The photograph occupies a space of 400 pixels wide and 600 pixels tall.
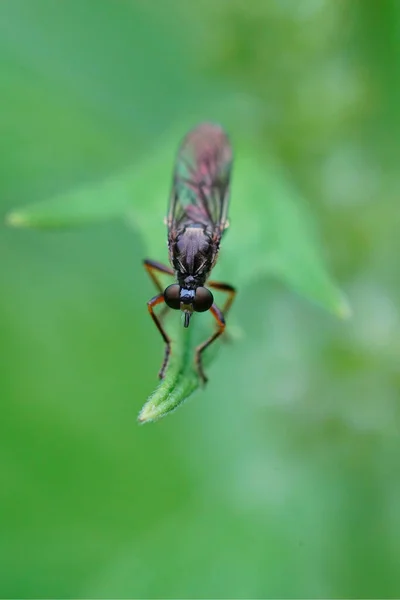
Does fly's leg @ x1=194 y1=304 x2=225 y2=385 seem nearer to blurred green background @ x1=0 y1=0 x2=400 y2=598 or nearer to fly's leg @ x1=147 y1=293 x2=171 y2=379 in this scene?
fly's leg @ x1=147 y1=293 x2=171 y2=379

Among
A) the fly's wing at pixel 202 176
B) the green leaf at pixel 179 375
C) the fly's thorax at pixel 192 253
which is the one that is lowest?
the green leaf at pixel 179 375

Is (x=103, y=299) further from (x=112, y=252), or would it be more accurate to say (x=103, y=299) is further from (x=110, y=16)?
(x=110, y=16)

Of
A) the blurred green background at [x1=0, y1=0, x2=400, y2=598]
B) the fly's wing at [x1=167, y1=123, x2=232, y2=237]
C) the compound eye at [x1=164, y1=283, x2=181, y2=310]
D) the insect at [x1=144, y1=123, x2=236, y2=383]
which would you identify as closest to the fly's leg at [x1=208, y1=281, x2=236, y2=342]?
the insect at [x1=144, y1=123, x2=236, y2=383]

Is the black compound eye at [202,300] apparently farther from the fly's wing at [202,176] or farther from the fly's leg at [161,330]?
the fly's wing at [202,176]

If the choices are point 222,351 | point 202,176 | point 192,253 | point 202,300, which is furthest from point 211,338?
point 222,351

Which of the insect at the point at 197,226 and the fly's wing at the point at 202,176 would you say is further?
the fly's wing at the point at 202,176

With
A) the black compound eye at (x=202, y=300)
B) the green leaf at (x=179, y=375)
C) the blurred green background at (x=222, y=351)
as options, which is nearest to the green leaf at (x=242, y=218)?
the green leaf at (x=179, y=375)

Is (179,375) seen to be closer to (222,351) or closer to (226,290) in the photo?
(226,290)
